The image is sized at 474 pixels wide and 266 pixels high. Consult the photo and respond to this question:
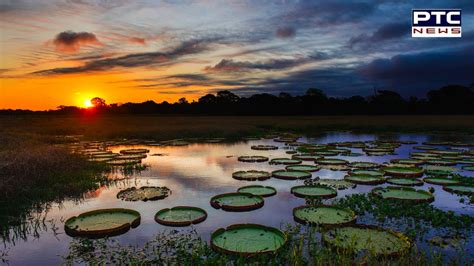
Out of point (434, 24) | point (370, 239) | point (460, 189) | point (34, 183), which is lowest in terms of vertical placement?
point (460, 189)

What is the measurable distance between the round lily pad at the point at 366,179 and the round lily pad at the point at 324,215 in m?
3.68

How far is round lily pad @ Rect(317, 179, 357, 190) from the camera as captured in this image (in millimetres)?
11219

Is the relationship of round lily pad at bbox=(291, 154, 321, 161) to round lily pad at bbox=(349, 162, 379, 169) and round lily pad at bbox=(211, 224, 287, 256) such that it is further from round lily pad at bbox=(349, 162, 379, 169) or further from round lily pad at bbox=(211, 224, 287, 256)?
round lily pad at bbox=(211, 224, 287, 256)

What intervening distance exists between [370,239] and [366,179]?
267 inches

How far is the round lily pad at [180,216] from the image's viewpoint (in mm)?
7719

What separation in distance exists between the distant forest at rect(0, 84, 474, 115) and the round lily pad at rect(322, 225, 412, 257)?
2265 inches

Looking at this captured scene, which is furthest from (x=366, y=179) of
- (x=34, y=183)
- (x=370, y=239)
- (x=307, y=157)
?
(x=34, y=183)

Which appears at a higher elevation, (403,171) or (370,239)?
(370,239)

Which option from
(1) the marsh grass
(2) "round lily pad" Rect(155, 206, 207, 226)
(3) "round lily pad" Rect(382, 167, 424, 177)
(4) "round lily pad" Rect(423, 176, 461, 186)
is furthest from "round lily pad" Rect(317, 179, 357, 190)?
(2) "round lily pad" Rect(155, 206, 207, 226)

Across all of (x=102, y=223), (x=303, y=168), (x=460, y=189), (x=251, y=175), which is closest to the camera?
(x=102, y=223)

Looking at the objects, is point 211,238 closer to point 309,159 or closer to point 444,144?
point 309,159

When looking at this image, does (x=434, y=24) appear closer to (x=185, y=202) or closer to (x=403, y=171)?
(x=403, y=171)

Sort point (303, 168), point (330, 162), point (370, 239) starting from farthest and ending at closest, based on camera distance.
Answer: point (330, 162), point (303, 168), point (370, 239)

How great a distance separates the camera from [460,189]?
1064 cm
